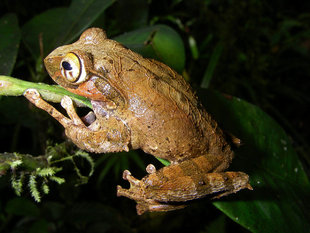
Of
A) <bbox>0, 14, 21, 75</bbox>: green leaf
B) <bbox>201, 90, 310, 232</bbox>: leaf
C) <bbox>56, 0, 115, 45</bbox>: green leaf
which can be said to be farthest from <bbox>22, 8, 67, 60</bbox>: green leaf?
<bbox>201, 90, 310, 232</bbox>: leaf

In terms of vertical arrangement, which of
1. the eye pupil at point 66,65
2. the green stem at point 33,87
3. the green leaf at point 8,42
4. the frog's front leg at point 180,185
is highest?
the eye pupil at point 66,65

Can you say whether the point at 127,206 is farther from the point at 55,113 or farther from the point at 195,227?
the point at 55,113

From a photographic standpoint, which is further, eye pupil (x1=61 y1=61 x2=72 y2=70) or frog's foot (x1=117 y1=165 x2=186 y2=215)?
frog's foot (x1=117 y1=165 x2=186 y2=215)

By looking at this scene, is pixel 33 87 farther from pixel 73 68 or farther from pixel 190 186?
pixel 190 186

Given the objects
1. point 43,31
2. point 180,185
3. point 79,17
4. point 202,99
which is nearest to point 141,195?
point 180,185

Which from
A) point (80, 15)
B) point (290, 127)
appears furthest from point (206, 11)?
point (80, 15)

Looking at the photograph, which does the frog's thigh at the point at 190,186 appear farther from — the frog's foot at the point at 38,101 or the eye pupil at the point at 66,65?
the eye pupil at the point at 66,65

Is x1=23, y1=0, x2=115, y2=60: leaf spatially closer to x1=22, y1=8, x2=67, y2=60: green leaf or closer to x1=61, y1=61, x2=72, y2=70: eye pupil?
x1=22, y1=8, x2=67, y2=60: green leaf

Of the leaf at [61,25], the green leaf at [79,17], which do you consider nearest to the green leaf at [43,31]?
the leaf at [61,25]
